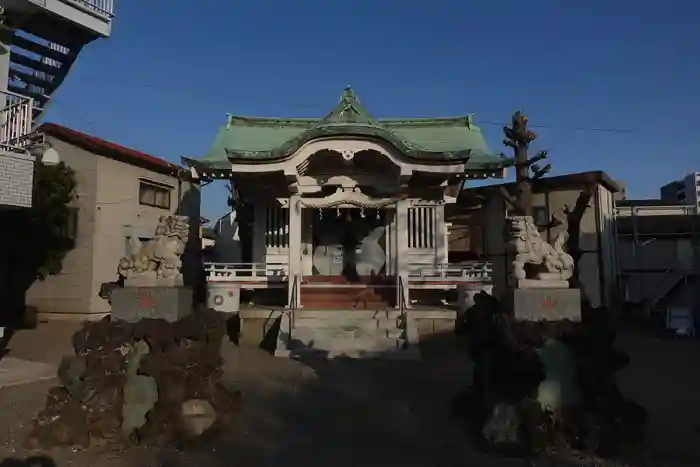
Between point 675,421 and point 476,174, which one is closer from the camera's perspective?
point 675,421

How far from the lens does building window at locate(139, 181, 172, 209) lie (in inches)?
744

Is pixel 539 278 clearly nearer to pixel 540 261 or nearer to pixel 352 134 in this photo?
pixel 540 261

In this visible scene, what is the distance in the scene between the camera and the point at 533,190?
19.3 meters

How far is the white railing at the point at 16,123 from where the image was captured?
10.4 m

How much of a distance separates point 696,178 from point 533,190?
8.23 metres

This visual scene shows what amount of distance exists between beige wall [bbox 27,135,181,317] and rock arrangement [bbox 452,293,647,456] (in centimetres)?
1405

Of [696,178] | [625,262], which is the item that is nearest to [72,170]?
[625,262]

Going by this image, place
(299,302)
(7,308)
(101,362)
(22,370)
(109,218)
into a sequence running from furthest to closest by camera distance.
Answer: (109,218)
(7,308)
(299,302)
(22,370)
(101,362)

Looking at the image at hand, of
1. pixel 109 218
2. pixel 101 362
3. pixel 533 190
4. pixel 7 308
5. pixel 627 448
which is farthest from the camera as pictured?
pixel 533 190

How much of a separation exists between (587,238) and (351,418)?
14.6 m

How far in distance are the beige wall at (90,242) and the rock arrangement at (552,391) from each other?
14.0 m

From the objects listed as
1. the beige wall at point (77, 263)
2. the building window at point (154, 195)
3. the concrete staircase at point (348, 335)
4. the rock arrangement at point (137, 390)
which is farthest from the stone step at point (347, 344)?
the building window at point (154, 195)

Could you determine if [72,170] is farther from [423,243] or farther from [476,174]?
[476,174]

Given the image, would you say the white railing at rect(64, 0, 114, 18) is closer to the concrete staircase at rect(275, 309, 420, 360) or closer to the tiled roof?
the tiled roof
